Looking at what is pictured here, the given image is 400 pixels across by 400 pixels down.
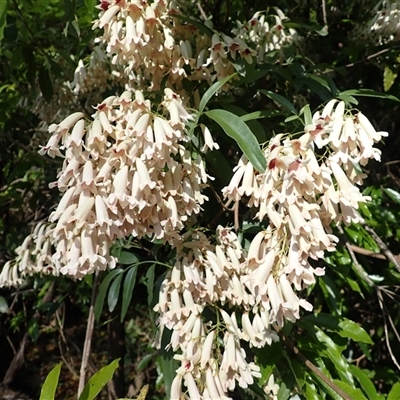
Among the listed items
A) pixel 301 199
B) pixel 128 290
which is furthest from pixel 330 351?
pixel 301 199

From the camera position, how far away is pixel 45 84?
2.22m

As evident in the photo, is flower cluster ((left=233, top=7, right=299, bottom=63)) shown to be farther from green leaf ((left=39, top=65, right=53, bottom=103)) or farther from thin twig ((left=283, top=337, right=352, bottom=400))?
thin twig ((left=283, top=337, right=352, bottom=400))

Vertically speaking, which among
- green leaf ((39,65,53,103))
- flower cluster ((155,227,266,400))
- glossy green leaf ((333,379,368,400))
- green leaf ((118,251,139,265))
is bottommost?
glossy green leaf ((333,379,368,400))

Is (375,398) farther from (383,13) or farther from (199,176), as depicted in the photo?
(383,13)

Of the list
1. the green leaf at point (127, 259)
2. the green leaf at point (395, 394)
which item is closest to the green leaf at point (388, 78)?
the green leaf at point (395, 394)

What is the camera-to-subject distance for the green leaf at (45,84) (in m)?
2.20

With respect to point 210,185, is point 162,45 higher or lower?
higher

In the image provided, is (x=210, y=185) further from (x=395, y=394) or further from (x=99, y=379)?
(x=395, y=394)

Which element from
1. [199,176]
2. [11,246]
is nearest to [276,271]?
[199,176]

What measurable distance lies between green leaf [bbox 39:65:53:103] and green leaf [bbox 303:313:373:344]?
155cm

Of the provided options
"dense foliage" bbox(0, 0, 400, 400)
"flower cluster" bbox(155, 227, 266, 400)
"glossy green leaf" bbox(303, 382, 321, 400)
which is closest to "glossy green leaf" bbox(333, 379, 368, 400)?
"dense foliage" bbox(0, 0, 400, 400)

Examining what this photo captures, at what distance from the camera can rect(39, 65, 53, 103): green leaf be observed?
7.22 ft

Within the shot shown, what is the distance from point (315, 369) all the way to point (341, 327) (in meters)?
0.38

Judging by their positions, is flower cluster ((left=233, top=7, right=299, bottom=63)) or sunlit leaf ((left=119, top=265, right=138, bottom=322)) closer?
sunlit leaf ((left=119, top=265, right=138, bottom=322))
